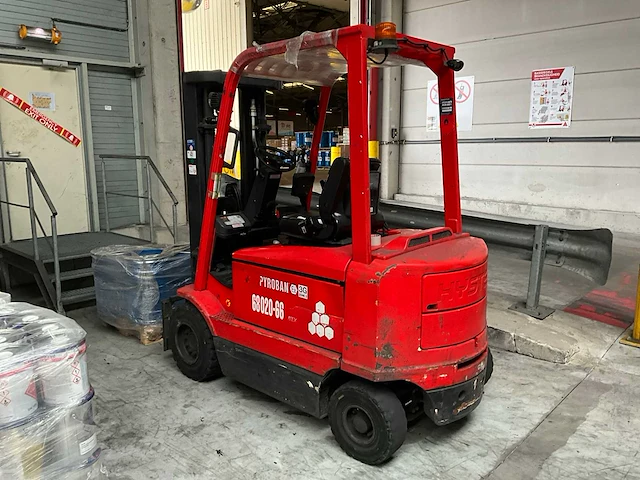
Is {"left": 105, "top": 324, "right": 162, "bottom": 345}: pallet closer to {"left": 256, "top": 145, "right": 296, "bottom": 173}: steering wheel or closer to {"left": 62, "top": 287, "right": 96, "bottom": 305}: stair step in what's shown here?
{"left": 62, "top": 287, "right": 96, "bottom": 305}: stair step

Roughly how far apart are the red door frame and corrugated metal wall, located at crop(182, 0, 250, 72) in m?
9.28

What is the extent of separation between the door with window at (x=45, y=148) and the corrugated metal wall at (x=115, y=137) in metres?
0.26

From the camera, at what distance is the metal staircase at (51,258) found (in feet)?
16.6

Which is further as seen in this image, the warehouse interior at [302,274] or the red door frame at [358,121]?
the warehouse interior at [302,274]

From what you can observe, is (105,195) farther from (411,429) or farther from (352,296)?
(411,429)

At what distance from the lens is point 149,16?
757 centimetres

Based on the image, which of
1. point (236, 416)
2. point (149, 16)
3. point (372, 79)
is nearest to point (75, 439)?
point (236, 416)

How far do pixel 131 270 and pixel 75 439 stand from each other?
247cm

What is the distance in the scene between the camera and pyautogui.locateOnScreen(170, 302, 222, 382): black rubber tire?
375 centimetres

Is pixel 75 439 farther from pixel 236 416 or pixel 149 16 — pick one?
pixel 149 16

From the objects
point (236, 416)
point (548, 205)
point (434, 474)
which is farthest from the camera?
point (548, 205)

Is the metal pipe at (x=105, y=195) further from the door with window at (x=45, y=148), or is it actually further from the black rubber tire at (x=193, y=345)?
the black rubber tire at (x=193, y=345)

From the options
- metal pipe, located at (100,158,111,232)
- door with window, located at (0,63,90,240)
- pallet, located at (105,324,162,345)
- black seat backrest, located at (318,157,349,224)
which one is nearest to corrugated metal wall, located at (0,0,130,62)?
door with window, located at (0,63,90,240)

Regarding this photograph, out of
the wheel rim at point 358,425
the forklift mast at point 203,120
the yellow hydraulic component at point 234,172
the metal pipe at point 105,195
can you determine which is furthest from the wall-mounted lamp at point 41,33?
the wheel rim at point 358,425
